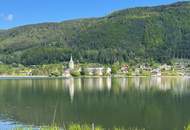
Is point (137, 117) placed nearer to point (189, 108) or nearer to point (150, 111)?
point (150, 111)

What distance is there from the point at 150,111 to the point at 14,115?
51.3ft

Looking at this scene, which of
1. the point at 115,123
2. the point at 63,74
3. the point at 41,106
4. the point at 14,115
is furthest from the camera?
the point at 63,74

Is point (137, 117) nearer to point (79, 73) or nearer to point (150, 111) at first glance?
point (150, 111)

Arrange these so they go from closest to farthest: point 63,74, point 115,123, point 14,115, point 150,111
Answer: point 115,123 → point 14,115 → point 150,111 → point 63,74

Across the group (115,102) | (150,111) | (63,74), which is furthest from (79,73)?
(150,111)

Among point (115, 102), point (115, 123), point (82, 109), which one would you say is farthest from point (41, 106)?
point (115, 123)

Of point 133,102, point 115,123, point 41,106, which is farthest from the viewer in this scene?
point 133,102

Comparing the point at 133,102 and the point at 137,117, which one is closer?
the point at 137,117

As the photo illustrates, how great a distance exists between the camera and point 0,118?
46.0 m

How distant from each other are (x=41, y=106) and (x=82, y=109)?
6.99 m

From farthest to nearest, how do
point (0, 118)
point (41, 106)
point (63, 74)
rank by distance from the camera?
1. point (63, 74)
2. point (41, 106)
3. point (0, 118)

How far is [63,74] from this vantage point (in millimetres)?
194250

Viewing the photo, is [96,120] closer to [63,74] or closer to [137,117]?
[137,117]

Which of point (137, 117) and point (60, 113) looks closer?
point (137, 117)
